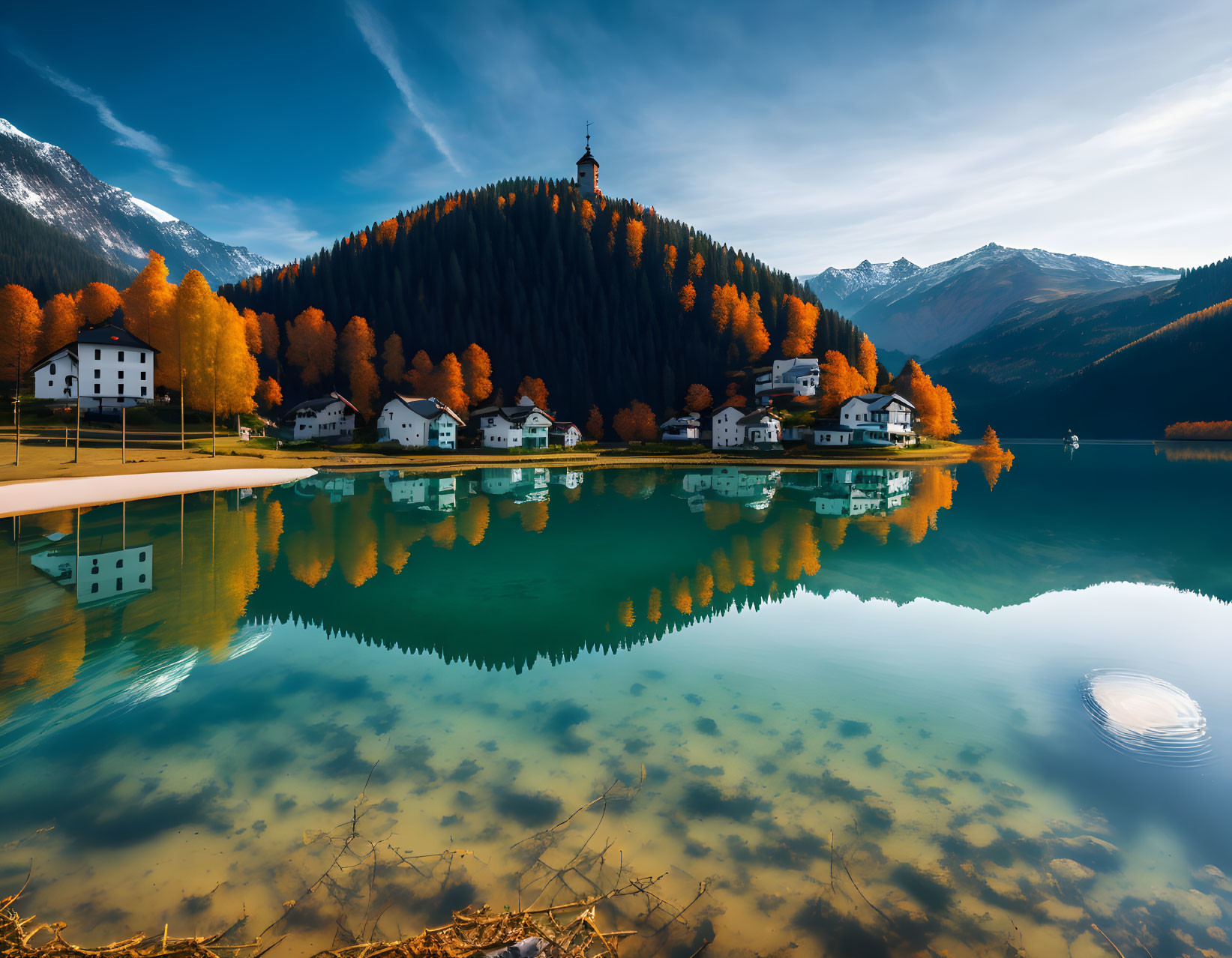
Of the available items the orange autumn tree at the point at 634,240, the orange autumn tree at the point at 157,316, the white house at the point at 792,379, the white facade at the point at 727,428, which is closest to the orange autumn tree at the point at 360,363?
the orange autumn tree at the point at 157,316

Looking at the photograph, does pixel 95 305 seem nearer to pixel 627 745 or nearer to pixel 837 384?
pixel 627 745

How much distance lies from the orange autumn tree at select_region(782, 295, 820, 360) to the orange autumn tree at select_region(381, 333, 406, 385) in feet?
285

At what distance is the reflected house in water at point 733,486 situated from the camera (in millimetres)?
44969

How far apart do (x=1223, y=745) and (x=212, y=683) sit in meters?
20.8

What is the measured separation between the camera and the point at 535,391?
117875mm

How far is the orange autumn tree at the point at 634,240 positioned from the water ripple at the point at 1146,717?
145414 mm

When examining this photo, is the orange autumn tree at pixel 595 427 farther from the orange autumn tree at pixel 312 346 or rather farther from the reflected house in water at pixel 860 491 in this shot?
the orange autumn tree at pixel 312 346

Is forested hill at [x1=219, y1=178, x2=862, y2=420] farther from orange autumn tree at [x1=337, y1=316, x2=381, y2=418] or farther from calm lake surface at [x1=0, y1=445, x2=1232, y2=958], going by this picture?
calm lake surface at [x1=0, y1=445, x2=1232, y2=958]

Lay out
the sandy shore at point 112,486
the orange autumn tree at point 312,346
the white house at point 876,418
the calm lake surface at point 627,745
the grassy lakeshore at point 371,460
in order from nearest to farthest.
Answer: the calm lake surface at point 627,745
the sandy shore at point 112,486
the grassy lakeshore at point 371,460
the white house at point 876,418
the orange autumn tree at point 312,346

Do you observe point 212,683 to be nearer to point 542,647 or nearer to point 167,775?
point 167,775

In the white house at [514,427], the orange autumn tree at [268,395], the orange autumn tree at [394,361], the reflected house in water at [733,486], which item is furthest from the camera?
the orange autumn tree at [394,361]

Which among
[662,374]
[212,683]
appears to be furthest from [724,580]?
[662,374]

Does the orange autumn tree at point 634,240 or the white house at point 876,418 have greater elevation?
the orange autumn tree at point 634,240

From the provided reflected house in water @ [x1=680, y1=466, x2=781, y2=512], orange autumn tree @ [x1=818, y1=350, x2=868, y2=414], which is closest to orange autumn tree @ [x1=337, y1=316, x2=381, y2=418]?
reflected house in water @ [x1=680, y1=466, x2=781, y2=512]
